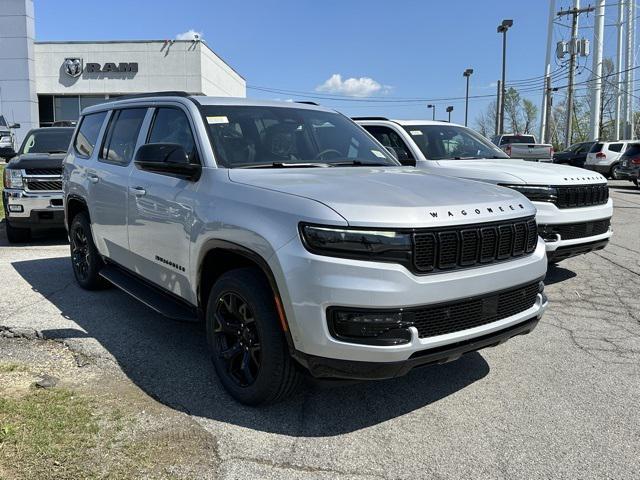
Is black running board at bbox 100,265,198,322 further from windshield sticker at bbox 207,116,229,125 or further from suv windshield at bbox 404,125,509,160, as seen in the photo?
suv windshield at bbox 404,125,509,160

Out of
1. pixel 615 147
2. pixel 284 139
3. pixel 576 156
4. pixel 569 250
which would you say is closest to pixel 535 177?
pixel 569 250

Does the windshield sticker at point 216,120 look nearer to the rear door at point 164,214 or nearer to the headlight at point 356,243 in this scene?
the rear door at point 164,214

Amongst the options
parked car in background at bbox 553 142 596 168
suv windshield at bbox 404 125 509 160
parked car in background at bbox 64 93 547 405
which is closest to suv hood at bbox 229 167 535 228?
parked car in background at bbox 64 93 547 405

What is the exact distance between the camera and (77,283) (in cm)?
650

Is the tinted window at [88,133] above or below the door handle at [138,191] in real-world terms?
above

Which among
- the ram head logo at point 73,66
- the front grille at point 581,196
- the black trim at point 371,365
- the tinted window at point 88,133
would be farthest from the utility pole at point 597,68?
the black trim at point 371,365

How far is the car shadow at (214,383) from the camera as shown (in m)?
3.38

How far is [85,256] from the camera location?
614 centimetres

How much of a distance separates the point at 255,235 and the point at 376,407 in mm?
1334

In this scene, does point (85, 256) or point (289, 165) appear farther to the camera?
point (85, 256)

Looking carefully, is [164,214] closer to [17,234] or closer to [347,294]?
[347,294]

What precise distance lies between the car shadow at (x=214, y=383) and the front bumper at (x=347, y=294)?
14.5 inches

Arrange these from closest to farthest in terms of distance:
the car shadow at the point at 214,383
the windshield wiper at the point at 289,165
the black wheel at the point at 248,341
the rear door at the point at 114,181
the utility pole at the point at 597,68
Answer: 1. the black wheel at the point at 248,341
2. the car shadow at the point at 214,383
3. the windshield wiper at the point at 289,165
4. the rear door at the point at 114,181
5. the utility pole at the point at 597,68

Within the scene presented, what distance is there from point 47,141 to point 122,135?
590 centimetres
